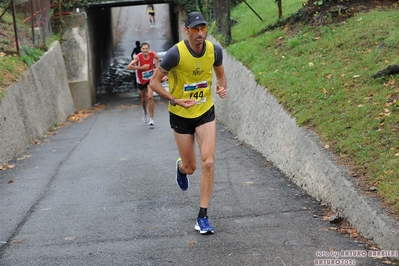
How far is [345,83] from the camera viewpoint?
28.7 feet

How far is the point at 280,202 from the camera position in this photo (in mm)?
7176

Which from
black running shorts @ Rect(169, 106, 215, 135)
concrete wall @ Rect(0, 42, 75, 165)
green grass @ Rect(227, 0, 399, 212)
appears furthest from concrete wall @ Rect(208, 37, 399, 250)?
concrete wall @ Rect(0, 42, 75, 165)

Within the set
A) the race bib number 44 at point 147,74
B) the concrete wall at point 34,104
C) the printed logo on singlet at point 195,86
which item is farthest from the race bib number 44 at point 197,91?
the race bib number 44 at point 147,74

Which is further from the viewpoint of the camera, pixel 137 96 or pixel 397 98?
pixel 137 96

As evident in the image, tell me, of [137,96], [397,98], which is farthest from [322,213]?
[137,96]

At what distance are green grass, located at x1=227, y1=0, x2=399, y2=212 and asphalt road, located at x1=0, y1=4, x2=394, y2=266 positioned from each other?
2.55 ft

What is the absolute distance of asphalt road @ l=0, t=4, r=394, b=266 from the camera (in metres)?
5.59

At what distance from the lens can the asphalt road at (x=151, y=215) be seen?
5.59 meters

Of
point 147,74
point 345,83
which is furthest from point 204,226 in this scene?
point 147,74

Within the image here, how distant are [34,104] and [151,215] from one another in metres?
8.77

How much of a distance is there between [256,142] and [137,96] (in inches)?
615

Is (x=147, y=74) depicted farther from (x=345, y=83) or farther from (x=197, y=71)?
(x=197, y=71)

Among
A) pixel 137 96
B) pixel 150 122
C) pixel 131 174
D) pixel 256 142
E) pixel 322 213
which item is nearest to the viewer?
pixel 322 213

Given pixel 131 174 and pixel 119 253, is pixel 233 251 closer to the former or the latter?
pixel 119 253
